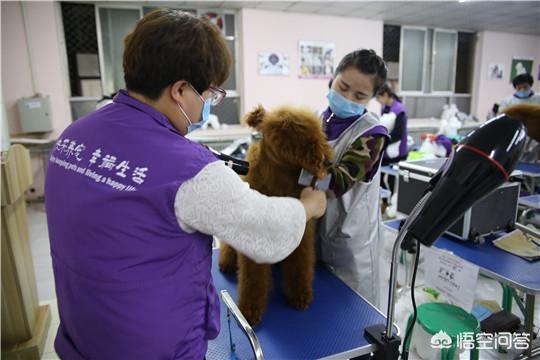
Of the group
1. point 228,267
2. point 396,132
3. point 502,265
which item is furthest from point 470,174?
point 396,132

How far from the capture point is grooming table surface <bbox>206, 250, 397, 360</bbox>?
1009mm

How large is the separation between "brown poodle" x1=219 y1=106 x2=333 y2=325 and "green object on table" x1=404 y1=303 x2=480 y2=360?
0.75 meters

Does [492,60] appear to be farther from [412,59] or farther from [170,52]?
[170,52]

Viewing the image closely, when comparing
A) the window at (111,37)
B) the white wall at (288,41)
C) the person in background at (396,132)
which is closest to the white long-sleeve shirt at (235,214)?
the person in background at (396,132)

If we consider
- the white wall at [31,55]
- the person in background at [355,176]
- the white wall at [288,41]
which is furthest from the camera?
the white wall at [288,41]

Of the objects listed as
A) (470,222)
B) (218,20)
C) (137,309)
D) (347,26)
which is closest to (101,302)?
(137,309)

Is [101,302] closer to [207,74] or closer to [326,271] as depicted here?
[207,74]

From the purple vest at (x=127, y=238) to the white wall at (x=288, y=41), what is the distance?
182 inches

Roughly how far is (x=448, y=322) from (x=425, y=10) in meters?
5.26

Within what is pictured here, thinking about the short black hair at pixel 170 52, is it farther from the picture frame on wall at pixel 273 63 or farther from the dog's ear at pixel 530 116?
the picture frame on wall at pixel 273 63

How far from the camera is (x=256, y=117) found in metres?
1.12

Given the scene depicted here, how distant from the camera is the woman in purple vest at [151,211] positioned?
2.10ft

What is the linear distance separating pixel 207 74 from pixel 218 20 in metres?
5.17
